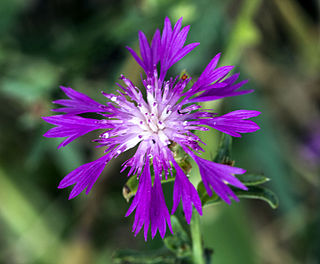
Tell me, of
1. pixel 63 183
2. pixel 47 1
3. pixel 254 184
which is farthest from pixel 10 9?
pixel 254 184

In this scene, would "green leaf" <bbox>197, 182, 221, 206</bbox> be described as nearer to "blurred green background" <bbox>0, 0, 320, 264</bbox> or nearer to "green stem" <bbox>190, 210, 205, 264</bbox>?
"green stem" <bbox>190, 210, 205, 264</bbox>

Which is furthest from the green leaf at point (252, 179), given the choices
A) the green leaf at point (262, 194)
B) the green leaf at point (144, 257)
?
the green leaf at point (144, 257)

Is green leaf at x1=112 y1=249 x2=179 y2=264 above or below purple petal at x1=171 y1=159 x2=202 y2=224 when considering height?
below

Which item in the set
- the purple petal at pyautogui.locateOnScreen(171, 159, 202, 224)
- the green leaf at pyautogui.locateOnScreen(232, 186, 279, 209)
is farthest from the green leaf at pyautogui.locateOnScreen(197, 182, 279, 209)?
the purple petal at pyautogui.locateOnScreen(171, 159, 202, 224)

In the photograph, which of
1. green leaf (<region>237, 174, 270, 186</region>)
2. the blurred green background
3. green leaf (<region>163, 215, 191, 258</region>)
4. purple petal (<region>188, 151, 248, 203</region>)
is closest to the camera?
purple petal (<region>188, 151, 248, 203</region>)

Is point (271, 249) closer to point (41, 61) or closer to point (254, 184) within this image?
point (254, 184)

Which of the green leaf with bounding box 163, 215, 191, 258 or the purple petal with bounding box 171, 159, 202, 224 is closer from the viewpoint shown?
the purple petal with bounding box 171, 159, 202, 224

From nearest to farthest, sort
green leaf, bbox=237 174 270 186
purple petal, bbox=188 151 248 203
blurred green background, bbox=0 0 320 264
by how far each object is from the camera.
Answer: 1. purple petal, bbox=188 151 248 203
2. green leaf, bbox=237 174 270 186
3. blurred green background, bbox=0 0 320 264
